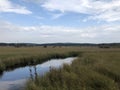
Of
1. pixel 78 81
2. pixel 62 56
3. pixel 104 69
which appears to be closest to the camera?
pixel 78 81

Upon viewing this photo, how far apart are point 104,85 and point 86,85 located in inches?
35.7

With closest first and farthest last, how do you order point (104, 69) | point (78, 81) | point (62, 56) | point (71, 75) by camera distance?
point (78, 81) → point (71, 75) → point (104, 69) → point (62, 56)

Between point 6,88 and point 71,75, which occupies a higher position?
point 71,75

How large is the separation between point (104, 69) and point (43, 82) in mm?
5022

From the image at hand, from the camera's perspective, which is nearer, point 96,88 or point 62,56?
point 96,88

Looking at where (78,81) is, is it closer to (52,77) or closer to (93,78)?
(93,78)

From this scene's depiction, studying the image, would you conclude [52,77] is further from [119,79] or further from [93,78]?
[119,79]

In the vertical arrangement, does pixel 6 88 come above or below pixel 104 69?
below

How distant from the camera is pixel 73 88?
13.0m

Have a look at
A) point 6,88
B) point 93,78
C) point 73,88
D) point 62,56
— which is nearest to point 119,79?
point 93,78

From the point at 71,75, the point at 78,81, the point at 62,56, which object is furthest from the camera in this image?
the point at 62,56

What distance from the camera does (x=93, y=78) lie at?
1440cm

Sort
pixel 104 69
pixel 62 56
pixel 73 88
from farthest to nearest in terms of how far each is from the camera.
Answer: pixel 62 56 < pixel 104 69 < pixel 73 88

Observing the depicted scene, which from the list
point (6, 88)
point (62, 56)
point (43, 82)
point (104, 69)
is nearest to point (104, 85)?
point (43, 82)
